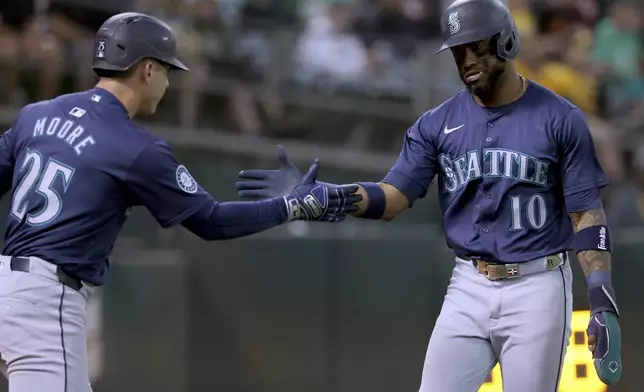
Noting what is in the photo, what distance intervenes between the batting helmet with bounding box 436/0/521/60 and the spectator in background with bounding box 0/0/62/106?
4.57 meters

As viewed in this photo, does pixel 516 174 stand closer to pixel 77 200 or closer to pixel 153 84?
pixel 153 84

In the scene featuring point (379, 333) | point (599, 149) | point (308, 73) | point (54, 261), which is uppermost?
point (308, 73)

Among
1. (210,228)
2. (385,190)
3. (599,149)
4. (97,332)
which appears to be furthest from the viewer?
(599,149)

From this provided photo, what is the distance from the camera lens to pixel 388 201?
4.70 metres

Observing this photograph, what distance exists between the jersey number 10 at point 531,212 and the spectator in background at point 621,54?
5977mm

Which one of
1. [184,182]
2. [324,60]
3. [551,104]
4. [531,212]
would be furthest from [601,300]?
[324,60]

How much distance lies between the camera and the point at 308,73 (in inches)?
374

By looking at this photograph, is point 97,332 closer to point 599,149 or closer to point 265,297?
point 265,297

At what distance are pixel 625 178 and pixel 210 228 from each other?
6.30 metres

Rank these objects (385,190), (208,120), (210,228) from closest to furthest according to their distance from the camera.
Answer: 1. (210,228)
2. (385,190)
3. (208,120)

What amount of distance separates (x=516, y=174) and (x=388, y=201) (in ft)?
1.96

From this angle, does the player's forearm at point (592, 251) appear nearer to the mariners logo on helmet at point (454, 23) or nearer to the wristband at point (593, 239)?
the wristband at point (593, 239)

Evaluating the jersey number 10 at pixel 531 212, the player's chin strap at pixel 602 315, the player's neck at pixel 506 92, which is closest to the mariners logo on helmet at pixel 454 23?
the player's neck at pixel 506 92

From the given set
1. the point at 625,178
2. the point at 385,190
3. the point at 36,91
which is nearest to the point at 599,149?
the point at 625,178
